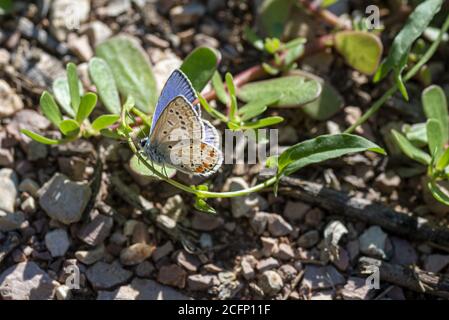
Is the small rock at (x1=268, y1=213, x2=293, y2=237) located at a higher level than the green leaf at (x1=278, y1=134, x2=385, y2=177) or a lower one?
lower

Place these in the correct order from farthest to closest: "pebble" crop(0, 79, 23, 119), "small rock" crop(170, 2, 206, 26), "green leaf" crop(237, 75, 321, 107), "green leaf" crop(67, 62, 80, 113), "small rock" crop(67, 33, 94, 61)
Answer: "small rock" crop(170, 2, 206, 26) → "small rock" crop(67, 33, 94, 61) → "pebble" crop(0, 79, 23, 119) → "green leaf" crop(237, 75, 321, 107) → "green leaf" crop(67, 62, 80, 113)

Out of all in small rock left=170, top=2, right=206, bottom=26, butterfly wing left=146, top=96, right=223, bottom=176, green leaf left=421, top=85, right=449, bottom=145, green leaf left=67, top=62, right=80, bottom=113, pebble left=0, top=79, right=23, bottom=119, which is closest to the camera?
butterfly wing left=146, top=96, right=223, bottom=176

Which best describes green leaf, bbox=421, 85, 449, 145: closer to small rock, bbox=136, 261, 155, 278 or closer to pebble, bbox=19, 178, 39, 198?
small rock, bbox=136, 261, 155, 278

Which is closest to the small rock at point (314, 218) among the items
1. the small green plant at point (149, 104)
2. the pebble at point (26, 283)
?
the small green plant at point (149, 104)

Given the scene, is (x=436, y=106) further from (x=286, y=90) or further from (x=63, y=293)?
(x=63, y=293)

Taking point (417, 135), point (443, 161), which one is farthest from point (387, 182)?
point (443, 161)

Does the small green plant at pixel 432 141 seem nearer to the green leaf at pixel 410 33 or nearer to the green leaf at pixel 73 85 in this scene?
the green leaf at pixel 410 33

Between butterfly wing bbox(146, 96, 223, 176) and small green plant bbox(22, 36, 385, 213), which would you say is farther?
small green plant bbox(22, 36, 385, 213)

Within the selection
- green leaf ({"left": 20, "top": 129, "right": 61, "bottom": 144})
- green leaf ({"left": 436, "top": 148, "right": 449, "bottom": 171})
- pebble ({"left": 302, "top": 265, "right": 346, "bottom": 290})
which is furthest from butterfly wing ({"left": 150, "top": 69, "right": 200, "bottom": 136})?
green leaf ({"left": 436, "top": 148, "right": 449, "bottom": 171})
